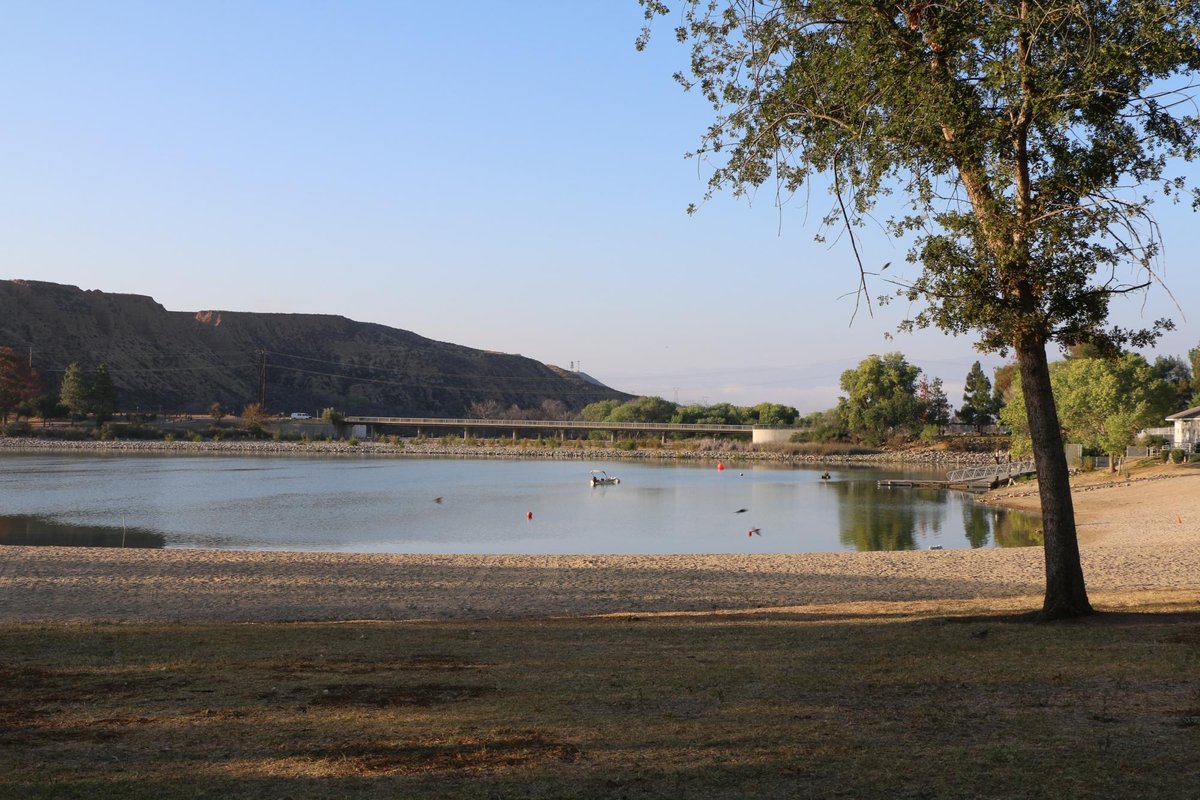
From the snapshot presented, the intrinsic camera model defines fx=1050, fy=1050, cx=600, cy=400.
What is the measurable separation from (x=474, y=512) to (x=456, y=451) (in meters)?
68.2

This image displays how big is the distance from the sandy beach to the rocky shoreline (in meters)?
73.8

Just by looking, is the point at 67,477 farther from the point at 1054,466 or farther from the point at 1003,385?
the point at 1003,385

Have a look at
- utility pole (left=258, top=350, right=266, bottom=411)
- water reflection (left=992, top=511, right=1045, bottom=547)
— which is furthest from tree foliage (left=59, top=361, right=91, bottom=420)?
water reflection (left=992, top=511, right=1045, bottom=547)

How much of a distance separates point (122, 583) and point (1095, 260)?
655 inches

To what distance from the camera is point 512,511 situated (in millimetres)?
44500

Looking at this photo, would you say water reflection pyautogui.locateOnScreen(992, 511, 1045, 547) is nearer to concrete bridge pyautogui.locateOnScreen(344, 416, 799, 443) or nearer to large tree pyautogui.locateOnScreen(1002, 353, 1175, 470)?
large tree pyautogui.locateOnScreen(1002, 353, 1175, 470)

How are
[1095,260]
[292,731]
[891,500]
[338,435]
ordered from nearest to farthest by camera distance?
[292,731] < [1095,260] < [891,500] < [338,435]

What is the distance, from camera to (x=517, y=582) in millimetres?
19953

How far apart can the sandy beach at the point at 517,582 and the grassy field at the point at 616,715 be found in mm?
4928

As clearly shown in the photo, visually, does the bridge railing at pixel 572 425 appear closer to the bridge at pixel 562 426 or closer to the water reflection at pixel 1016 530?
the bridge at pixel 562 426

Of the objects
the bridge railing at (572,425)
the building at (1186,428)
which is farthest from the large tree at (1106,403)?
the bridge railing at (572,425)

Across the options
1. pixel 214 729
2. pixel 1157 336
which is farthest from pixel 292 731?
pixel 1157 336

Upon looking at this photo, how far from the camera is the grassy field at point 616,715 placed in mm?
5566

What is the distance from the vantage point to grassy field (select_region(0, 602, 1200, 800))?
5566 mm
